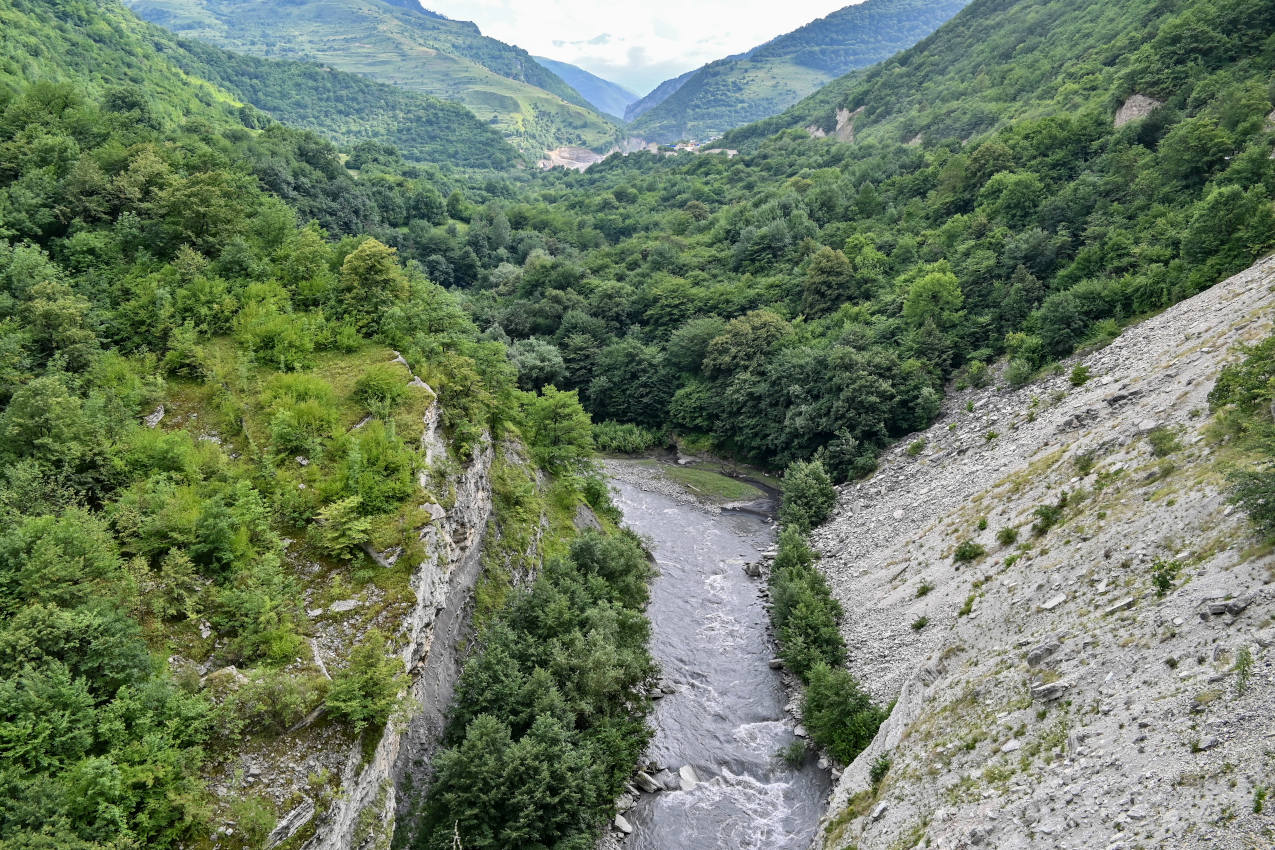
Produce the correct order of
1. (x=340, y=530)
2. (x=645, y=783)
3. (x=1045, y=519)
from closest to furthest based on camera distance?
1. (x=340, y=530)
2. (x=645, y=783)
3. (x=1045, y=519)

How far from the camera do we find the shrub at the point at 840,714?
2403 centimetres

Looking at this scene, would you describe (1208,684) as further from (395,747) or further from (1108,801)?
(395,747)

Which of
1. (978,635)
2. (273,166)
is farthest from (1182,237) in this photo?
(273,166)

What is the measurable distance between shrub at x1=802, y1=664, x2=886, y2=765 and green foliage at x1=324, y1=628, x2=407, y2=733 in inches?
636

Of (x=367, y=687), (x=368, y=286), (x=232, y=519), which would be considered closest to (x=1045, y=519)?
(x=367, y=687)

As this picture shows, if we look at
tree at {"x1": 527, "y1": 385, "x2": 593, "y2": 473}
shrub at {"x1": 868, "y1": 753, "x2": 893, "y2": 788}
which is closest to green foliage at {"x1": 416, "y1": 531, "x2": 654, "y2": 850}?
shrub at {"x1": 868, "y1": 753, "x2": 893, "y2": 788}

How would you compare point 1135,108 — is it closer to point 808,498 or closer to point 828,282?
point 828,282

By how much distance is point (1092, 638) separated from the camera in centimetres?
1842

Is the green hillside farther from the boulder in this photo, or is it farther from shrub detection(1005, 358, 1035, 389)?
the boulder

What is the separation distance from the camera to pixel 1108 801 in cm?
1416

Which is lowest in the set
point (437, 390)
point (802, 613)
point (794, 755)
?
point (794, 755)

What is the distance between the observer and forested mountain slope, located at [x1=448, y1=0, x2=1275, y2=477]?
4272 cm

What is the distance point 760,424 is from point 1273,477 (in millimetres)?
41545

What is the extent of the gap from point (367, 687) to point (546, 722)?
7.77m
